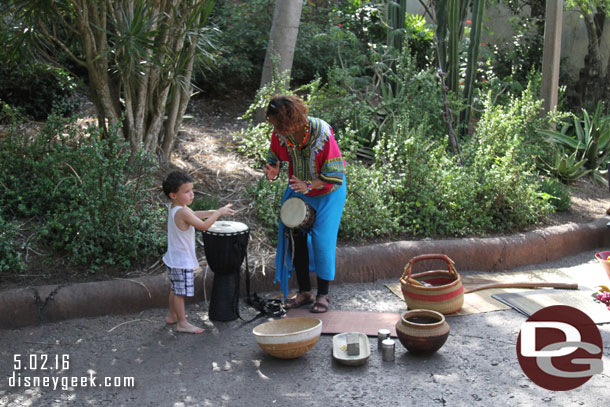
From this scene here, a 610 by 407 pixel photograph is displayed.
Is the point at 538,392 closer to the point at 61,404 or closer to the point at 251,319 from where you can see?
the point at 251,319

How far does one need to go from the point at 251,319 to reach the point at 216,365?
33.1 inches

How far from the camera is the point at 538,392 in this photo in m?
3.72

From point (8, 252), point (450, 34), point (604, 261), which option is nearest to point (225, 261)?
point (8, 252)

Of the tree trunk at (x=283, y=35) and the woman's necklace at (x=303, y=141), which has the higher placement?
the tree trunk at (x=283, y=35)

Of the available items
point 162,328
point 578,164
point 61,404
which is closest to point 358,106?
point 578,164

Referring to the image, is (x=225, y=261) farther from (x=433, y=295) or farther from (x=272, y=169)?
(x=433, y=295)

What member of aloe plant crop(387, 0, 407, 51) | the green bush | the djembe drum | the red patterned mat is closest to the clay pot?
the red patterned mat

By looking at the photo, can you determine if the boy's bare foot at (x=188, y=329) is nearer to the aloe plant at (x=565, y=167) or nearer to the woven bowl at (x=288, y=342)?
the woven bowl at (x=288, y=342)

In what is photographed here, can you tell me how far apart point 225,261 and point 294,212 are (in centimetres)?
64

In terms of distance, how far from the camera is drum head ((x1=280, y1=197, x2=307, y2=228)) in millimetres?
4844

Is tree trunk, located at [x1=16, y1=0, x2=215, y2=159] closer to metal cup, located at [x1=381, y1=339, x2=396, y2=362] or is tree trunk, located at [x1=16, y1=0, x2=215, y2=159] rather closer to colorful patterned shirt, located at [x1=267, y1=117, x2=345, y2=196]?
colorful patterned shirt, located at [x1=267, y1=117, x2=345, y2=196]
